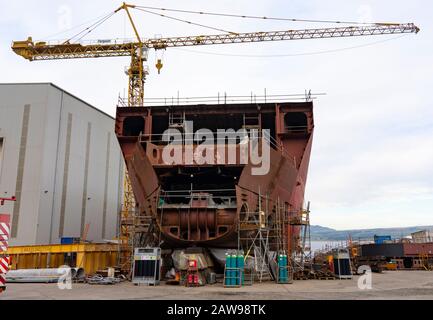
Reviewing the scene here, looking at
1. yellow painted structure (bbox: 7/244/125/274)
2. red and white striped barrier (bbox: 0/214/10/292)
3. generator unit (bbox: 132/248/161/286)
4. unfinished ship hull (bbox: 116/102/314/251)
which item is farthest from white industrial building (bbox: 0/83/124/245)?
red and white striped barrier (bbox: 0/214/10/292)

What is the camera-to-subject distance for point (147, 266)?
17438 mm

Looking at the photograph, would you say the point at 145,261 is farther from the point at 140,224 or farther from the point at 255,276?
the point at 255,276

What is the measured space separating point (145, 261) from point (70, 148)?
857 inches

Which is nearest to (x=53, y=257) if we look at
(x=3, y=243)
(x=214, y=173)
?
(x=214, y=173)

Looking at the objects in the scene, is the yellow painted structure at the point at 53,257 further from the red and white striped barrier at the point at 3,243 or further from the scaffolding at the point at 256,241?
the red and white striped barrier at the point at 3,243

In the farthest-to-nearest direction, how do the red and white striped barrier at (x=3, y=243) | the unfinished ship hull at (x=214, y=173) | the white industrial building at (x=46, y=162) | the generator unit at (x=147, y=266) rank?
the white industrial building at (x=46, y=162), the unfinished ship hull at (x=214, y=173), the generator unit at (x=147, y=266), the red and white striped barrier at (x=3, y=243)

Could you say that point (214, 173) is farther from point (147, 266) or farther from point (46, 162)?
point (46, 162)

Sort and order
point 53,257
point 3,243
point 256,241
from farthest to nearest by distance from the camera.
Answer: point 53,257 < point 256,241 < point 3,243

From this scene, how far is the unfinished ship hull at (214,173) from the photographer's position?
17.5 meters

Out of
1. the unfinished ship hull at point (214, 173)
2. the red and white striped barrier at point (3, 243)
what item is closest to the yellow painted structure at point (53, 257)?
the unfinished ship hull at point (214, 173)

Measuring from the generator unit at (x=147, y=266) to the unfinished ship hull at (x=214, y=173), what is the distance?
1.10 meters

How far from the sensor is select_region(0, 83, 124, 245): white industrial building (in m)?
31.5

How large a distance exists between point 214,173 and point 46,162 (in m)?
19.1
